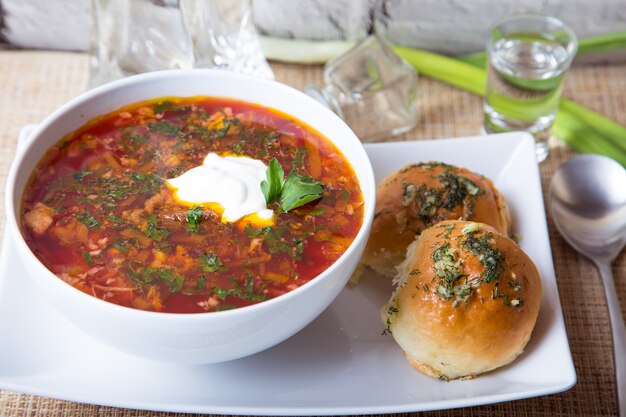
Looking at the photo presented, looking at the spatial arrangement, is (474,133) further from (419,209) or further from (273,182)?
(273,182)

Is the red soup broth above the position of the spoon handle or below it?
above

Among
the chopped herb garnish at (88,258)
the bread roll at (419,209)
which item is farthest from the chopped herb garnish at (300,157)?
the chopped herb garnish at (88,258)

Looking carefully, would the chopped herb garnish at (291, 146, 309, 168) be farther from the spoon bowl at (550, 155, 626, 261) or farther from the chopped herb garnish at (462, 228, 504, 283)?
the spoon bowl at (550, 155, 626, 261)

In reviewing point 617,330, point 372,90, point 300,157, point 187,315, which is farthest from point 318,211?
point 372,90

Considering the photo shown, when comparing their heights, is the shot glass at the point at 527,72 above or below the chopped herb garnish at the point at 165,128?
below

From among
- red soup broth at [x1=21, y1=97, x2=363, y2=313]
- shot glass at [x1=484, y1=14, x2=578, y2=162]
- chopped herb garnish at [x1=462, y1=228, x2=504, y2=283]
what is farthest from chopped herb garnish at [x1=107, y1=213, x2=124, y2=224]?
shot glass at [x1=484, y1=14, x2=578, y2=162]

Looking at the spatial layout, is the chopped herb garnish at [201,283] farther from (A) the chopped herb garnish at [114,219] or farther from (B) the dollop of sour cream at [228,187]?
(A) the chopped herb garnish at [114,219]
